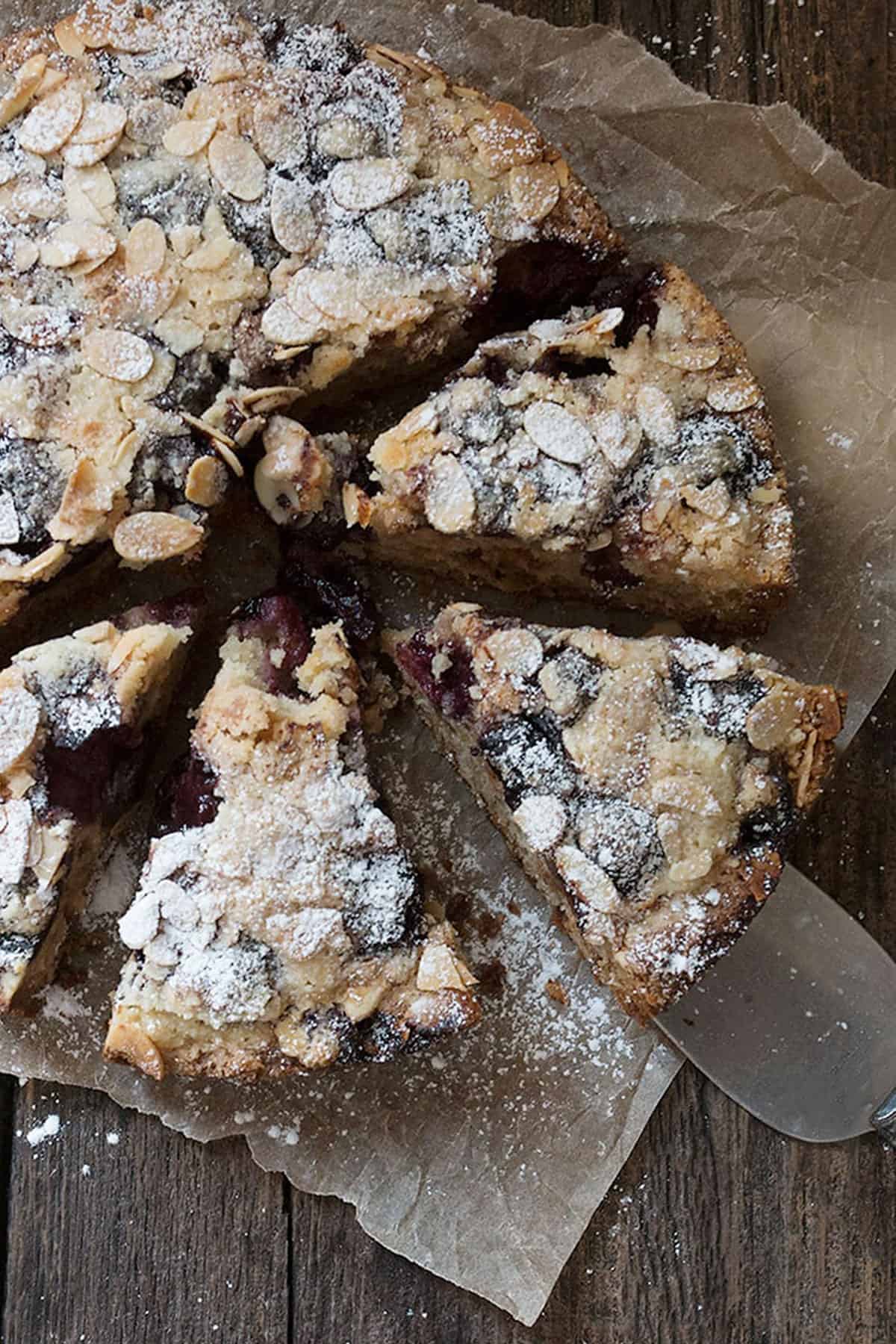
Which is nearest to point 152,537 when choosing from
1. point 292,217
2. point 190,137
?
point 292,217

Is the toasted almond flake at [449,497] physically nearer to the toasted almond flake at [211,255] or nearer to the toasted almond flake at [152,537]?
the toasted almond flake at [152,537]

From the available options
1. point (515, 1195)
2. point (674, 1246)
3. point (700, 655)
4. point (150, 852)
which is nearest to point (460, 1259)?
point (515, 1195)

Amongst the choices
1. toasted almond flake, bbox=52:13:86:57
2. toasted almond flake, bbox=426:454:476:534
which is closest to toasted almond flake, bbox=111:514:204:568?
toasted almond flake, bbox=426:454:476:534

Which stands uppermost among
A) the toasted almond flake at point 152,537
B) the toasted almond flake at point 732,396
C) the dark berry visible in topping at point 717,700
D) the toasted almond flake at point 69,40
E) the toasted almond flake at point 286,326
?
the toasted almond flake at point 69,40

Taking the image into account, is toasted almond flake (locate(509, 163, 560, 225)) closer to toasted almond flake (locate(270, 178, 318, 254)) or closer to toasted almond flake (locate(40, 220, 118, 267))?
toasted almond flake (locate(270, 178, 318, 254))

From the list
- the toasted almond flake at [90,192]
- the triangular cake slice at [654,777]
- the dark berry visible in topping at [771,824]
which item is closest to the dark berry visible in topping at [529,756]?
the triangular cake slice at [654,777]

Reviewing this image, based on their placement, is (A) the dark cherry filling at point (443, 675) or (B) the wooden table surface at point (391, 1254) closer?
(A) the dark cherry filling at point (443, 675)
